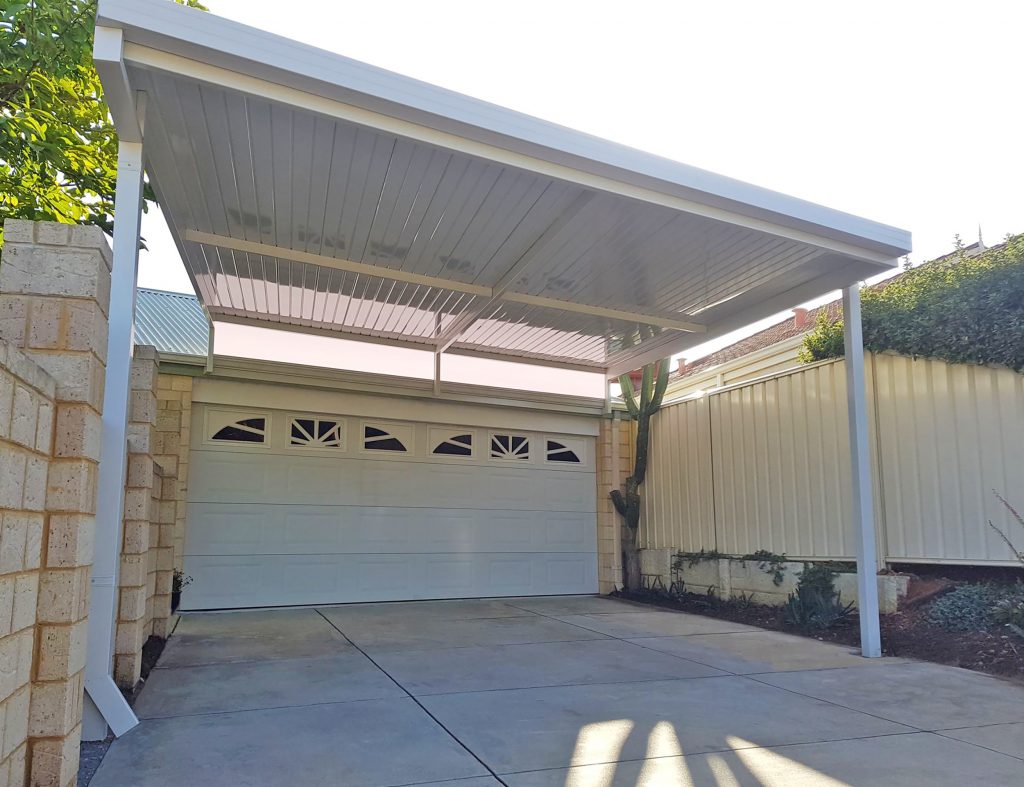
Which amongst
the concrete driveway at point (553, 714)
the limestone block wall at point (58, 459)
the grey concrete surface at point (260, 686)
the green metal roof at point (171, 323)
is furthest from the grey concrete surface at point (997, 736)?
the green metal roof at point (171, 323)

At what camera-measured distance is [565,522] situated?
1090 centimetres

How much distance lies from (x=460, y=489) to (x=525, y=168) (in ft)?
20.5

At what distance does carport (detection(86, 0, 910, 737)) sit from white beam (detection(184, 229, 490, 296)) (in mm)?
19

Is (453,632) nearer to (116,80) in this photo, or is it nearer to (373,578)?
(373,578)

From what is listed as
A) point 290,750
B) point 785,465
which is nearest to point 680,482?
point 785,465

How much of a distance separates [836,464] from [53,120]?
8164 mm

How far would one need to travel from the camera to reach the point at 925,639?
6.43 meters

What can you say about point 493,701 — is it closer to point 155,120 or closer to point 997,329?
point 155,120

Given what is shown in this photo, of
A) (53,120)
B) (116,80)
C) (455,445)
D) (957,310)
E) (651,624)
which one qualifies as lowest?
(651,624)

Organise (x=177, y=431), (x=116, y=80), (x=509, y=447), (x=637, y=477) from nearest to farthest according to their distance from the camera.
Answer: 1. (x=116, y=80)
2. (x=177, y=431)
3. (x=509, y=447)
4. (x=637, y=477)

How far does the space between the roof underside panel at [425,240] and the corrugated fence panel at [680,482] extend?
1301 millimetres

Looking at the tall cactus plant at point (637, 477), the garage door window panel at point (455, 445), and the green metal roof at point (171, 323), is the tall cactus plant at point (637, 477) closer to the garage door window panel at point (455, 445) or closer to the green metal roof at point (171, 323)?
the garage door window panel at point (455, 445)

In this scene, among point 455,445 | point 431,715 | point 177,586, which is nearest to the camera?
point 431,715

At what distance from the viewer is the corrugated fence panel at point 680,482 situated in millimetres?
9969
